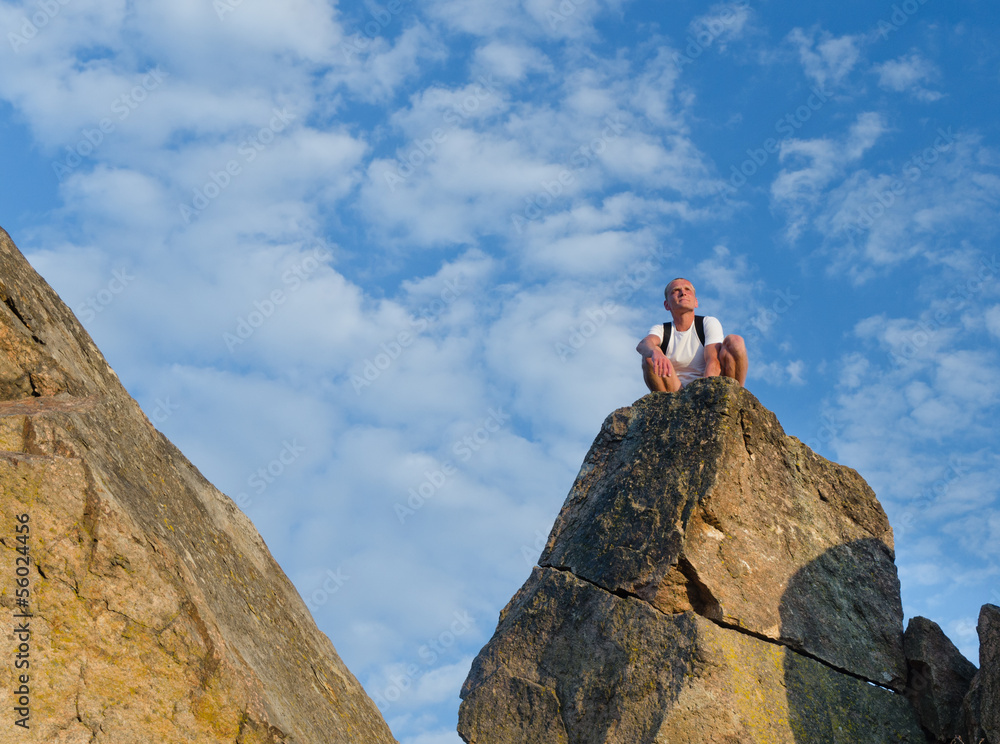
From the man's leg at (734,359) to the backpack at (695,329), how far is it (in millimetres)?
438

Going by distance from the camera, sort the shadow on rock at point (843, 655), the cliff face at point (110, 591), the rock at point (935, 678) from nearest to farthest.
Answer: the cliff face at point (110, 591) → the shadow on rock at point (843, 655) → the rock at point (935, 678)

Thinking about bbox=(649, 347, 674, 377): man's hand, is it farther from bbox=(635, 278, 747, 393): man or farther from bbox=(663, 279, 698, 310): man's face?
bbox=(663, 279, 698, 310): man's face

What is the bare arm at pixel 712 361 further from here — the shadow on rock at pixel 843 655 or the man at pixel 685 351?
the shadow on rock at pixel 843 655

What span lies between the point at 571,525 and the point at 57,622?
8339mm

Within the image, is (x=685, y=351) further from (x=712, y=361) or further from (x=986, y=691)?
(x=986, y=691)

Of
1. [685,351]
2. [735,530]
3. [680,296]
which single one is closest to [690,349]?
[685,351]

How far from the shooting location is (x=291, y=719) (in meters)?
6.99

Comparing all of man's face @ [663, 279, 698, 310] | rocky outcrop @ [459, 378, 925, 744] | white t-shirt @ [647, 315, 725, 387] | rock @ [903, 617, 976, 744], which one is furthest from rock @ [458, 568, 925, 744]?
man's face @ [663, 279, 698, 310]

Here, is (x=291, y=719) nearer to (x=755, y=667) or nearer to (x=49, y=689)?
(x=49, y=689)

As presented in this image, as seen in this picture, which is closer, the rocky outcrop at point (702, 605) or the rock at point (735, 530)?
the rocky outcrop at point (702, 605)

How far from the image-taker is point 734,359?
14.0 m

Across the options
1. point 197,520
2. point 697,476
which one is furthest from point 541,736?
point 197,520

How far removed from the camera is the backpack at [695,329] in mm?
14477

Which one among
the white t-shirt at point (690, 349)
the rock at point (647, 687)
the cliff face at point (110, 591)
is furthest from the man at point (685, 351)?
the cliff face at point (110, 591)
